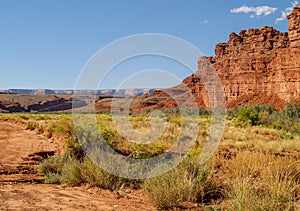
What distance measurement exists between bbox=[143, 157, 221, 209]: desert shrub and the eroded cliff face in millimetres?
52032

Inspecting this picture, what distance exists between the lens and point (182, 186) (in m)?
5.84

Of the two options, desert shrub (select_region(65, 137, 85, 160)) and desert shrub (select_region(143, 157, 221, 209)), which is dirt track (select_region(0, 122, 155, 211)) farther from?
desert shrub (select_region(65, 137, 85, 160))

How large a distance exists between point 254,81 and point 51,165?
7104 centimetres

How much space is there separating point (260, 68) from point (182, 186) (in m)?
73.4

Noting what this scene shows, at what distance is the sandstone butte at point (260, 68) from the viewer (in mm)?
63947

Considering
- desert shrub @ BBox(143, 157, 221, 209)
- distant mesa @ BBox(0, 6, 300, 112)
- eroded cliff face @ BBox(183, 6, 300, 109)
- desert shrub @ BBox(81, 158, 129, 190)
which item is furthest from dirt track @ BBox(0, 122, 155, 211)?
eroded cliff face @ BBox(183, 6, 300, 109)

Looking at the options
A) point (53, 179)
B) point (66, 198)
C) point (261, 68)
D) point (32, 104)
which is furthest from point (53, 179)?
→ point (32, 104)

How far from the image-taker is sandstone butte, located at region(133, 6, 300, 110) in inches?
2518

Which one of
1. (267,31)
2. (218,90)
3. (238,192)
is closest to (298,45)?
(267,31)

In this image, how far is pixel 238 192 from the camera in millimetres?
4730

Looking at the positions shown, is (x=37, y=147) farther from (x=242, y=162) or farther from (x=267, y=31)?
(x=267, y=31)

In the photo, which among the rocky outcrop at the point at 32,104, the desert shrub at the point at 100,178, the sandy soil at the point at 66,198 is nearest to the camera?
the sandy soil at the point at 66,198

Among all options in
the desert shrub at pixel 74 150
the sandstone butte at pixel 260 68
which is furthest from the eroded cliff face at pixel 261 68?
the desert shrub at pixel 74 150

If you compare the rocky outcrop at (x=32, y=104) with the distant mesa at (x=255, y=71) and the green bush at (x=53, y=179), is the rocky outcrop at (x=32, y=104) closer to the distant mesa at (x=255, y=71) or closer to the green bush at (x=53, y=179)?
the distant mesa at (x=255, y=71)
